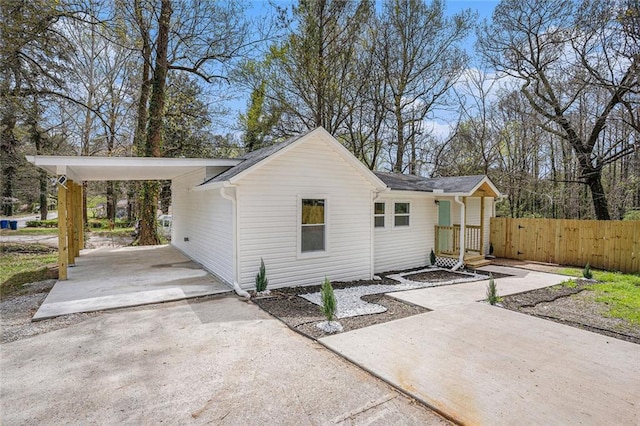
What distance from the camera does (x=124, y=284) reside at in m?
7.38

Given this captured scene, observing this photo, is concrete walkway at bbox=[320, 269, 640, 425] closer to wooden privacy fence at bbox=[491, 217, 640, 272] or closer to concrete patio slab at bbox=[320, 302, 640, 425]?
concrete patio slab at bbox=[320, 302, 640, 425]

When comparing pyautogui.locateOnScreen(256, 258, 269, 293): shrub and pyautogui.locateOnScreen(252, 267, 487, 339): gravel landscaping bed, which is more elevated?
pyautogui.locateOnScreen(256, 258, 269, 293): shrub

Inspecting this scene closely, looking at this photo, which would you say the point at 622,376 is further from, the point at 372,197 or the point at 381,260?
the point at 381,260

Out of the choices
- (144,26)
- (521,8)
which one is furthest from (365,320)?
(521,8)

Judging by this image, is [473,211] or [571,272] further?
[473,211]

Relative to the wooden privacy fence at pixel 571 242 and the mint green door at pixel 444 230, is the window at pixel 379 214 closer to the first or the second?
the mint green door at pixel 444 230

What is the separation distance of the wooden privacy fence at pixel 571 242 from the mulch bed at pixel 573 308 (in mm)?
3180

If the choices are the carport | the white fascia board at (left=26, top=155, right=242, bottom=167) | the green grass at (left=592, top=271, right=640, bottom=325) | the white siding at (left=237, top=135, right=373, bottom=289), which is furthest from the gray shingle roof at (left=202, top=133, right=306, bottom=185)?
the green grass at (left=592, top=271, right=640, bottom=325)

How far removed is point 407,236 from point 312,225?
4192 mm

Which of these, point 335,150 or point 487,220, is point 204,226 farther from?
point 487,220

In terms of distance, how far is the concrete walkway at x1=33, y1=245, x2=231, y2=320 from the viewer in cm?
600

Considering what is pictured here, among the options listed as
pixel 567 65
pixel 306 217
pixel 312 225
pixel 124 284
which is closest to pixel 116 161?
pixel 124 284

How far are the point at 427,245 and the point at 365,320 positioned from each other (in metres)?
6.73

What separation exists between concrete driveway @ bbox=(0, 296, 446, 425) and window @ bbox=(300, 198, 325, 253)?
312 cm
